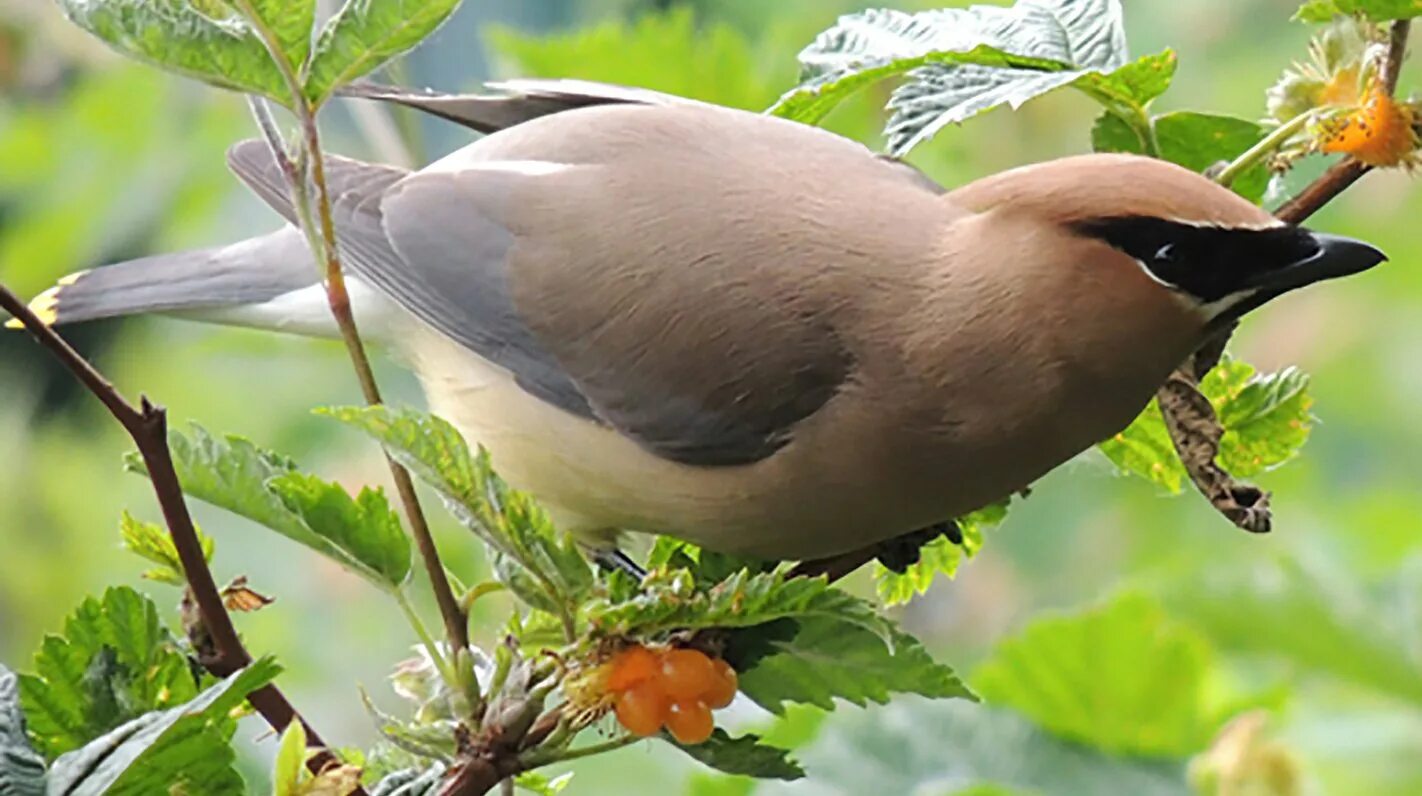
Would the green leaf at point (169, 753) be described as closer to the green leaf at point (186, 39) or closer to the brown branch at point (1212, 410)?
the green leaf at point (186, 39)

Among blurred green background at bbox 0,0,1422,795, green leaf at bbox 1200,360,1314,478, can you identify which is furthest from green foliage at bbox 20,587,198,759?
blurred green background at bbox 0,0,1422,795

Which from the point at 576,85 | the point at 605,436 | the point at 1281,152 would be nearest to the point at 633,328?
the point at 605,436

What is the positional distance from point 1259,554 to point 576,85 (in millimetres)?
2616

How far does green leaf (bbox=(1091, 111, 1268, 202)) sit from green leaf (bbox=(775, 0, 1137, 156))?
88 mm

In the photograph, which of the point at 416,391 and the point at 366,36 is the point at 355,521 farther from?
the point at 416,391

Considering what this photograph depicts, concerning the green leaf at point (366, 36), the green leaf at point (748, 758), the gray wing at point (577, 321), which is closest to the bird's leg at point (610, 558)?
the gray wing at point (577, 321)

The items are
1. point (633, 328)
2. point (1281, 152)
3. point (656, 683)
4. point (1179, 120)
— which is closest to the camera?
point (656, 683)

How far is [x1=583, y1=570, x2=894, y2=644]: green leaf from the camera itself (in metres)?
1.50

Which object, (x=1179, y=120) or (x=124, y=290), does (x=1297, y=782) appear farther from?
(x=124, y=290)

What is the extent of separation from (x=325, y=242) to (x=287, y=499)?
0.19 meters

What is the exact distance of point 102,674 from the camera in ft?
4.92

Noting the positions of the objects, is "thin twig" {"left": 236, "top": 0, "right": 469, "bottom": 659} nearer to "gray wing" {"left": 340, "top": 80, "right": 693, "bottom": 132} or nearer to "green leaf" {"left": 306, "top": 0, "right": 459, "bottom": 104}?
"green leaf" {"left": 306, "top": 0, "right": 459, "bottom": 104}

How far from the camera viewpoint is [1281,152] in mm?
1771

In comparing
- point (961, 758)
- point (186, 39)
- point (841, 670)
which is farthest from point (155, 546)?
point (961, 758)
